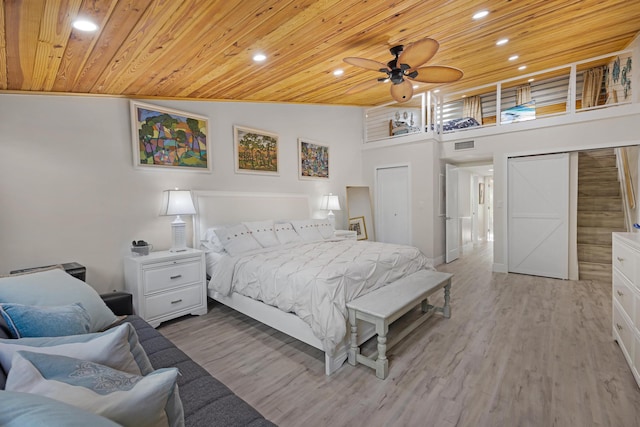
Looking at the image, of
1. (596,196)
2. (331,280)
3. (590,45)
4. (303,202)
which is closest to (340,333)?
(331,280)

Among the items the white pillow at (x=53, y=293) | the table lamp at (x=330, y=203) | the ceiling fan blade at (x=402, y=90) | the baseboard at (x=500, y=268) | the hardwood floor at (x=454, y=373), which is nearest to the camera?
the white pillow at (x=53, y=293)

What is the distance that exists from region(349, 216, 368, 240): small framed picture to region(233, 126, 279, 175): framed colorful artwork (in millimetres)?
1940

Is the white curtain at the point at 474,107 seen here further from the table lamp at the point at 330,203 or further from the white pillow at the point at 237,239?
the white pillow at the point at 237,239

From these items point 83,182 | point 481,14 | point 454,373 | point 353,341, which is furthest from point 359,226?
point 83,182

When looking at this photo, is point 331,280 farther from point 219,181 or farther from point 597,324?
point 597,324

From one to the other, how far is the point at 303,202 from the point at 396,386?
3.27m

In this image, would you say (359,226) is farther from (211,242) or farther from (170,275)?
(170,275)

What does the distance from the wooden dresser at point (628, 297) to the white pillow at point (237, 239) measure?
10.7 feet

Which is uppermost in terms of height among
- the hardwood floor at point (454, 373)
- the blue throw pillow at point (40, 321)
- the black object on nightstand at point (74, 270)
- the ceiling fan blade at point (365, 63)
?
the ceiling fan blade at point (365, 63)

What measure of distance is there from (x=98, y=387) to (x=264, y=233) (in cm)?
300

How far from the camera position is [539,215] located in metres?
4.62

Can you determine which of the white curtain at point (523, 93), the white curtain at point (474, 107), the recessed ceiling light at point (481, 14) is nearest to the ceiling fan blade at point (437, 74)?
the recessed ceiling light at point (481, 14)

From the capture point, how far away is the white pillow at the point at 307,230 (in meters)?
4.09

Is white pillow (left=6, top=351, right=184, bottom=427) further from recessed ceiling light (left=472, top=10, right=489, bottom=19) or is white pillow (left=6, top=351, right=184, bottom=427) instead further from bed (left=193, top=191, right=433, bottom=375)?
recessed ceiling light (left=472, top=10, right=489, bottom=19)
